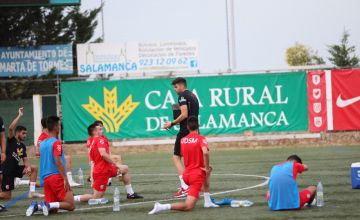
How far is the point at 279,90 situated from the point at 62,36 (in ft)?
49.9

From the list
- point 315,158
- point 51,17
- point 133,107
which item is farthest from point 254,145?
point 51,17

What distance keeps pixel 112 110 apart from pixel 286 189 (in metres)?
20.1

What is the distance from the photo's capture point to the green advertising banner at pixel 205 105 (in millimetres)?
31344

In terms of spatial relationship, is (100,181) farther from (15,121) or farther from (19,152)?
(19,152)

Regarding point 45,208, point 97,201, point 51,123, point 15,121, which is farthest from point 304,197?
point 15,121

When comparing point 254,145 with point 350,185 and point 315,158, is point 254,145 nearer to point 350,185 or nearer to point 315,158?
point 315,158

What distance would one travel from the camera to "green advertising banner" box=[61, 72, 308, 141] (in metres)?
31.3

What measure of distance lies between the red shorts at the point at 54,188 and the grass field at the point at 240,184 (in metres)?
0.30

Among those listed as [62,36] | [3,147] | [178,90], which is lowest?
[3,147]

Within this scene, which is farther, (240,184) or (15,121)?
(240,184)

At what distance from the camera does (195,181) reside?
1248cm

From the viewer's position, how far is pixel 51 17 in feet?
135

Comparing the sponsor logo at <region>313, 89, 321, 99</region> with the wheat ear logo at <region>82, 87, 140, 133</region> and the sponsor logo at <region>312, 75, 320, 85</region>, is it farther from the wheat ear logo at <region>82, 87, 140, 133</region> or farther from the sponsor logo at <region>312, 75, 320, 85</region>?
the wheat ear logo at <region>82, 87, 140, 133</region>

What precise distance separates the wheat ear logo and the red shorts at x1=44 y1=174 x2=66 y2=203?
18.7 m
